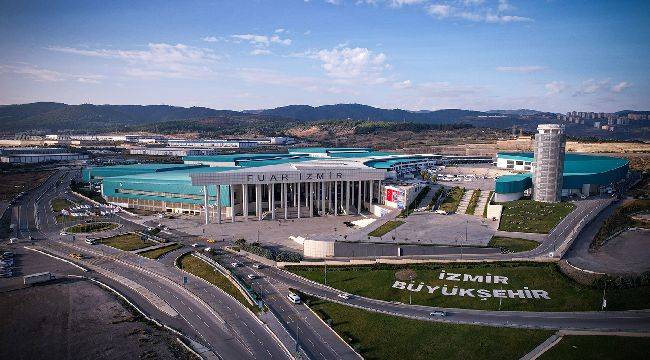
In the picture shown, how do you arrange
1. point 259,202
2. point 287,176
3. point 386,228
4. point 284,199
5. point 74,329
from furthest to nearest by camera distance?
point 284,199, point 259,202, point 287,176, point 386,228, point 74,329

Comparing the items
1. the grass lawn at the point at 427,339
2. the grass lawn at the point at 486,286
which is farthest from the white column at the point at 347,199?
the grass lawn at the point at 427,339

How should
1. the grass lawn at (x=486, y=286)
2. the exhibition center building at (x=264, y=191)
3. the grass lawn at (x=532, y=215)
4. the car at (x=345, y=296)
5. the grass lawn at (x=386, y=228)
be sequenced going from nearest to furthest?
the grass lawn at (x=486, y=286)
the car at (x=345, y=296)
the grass lawn at (x=386, y=228)
the grass lawn at (x=532, y=215)
the exhibition center building at (x=264, y=191)

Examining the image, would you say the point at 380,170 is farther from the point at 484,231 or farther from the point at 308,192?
the point at 484,231

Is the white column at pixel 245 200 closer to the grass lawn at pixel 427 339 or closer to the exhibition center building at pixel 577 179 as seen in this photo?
the exhibition center building at pixel 577 179

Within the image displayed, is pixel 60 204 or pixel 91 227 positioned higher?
pixel 60 204

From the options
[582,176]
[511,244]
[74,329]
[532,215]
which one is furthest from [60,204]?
[582,176]

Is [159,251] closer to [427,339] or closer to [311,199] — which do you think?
[311,199]
